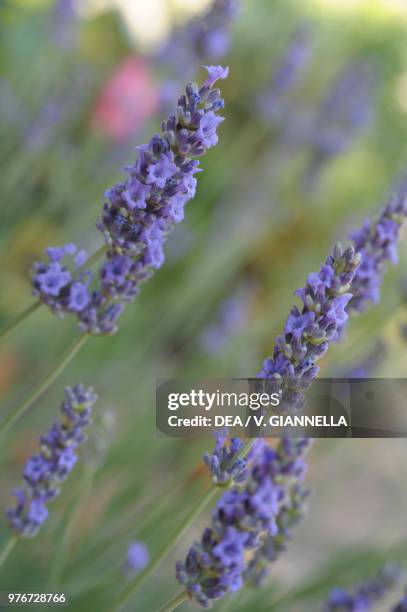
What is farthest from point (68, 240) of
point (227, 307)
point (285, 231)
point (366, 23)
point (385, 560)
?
point (366, 23)

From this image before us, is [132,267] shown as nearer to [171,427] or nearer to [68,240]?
[171,427]

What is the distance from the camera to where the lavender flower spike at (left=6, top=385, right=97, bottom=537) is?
71 centimetres

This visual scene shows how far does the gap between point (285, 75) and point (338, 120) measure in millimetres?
311

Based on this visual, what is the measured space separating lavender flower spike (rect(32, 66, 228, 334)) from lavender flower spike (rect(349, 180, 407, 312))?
26 cm

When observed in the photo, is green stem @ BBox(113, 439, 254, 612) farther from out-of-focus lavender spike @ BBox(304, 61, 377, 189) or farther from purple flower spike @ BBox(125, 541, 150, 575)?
out-of-focus lavender spike @ BBox(304, 61, 377, 189)

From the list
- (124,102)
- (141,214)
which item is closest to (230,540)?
(141,214)

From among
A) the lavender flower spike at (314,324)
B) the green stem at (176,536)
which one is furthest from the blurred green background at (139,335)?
the lavender flower spike at (314,324)

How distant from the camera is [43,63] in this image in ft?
7.23

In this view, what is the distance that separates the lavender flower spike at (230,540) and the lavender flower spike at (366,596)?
1.27 feet

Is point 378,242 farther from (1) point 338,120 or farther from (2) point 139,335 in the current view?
(1) point 338,120

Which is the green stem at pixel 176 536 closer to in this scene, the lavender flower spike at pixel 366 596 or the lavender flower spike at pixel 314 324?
the lavender flower spike at pixel 314 324

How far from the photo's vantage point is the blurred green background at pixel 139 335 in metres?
1.20

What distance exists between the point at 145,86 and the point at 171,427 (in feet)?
4.84

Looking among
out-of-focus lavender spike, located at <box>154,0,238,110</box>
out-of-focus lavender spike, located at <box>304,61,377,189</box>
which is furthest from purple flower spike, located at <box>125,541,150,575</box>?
out-of-focus lavender spike, located at <box>304,61,377,189</box>
